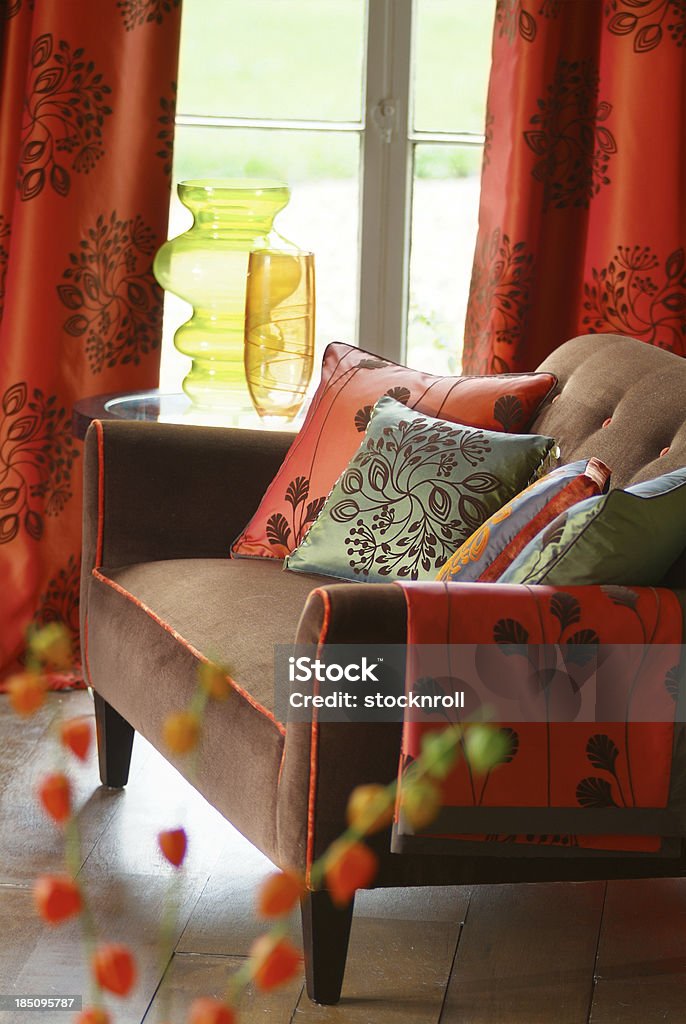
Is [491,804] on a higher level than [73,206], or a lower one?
lower

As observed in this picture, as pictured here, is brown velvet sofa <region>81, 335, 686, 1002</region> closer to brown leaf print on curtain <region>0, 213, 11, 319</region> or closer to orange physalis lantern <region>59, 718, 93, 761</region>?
brown leaf print on curtain <region>0, 213, 11, 319</region>

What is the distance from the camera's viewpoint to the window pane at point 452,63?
3.02 metres

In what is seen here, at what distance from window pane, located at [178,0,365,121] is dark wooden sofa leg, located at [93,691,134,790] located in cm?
153

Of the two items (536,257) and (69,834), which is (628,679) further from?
(536,257)

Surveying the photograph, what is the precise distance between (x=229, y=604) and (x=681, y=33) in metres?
1.63

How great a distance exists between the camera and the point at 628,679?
5.10 feet

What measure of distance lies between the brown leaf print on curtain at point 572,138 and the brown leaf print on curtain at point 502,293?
0.14 m

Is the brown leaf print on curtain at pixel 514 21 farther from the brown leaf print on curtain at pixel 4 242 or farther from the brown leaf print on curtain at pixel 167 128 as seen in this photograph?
the brown leaf print on curtain at pixel 4 242

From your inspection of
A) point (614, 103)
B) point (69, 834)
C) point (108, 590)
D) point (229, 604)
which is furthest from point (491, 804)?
point (614, 103)

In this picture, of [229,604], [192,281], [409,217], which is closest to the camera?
[229,604]

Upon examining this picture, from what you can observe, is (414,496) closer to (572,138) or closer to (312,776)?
(312,776)

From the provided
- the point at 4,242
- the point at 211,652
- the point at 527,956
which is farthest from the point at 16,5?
the point at 527,956

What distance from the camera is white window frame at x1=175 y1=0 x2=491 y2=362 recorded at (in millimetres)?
3027

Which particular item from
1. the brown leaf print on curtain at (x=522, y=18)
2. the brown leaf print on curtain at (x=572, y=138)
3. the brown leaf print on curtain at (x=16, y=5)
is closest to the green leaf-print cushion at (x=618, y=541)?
the brown leaf print on curtain at (x=572, y=138)
